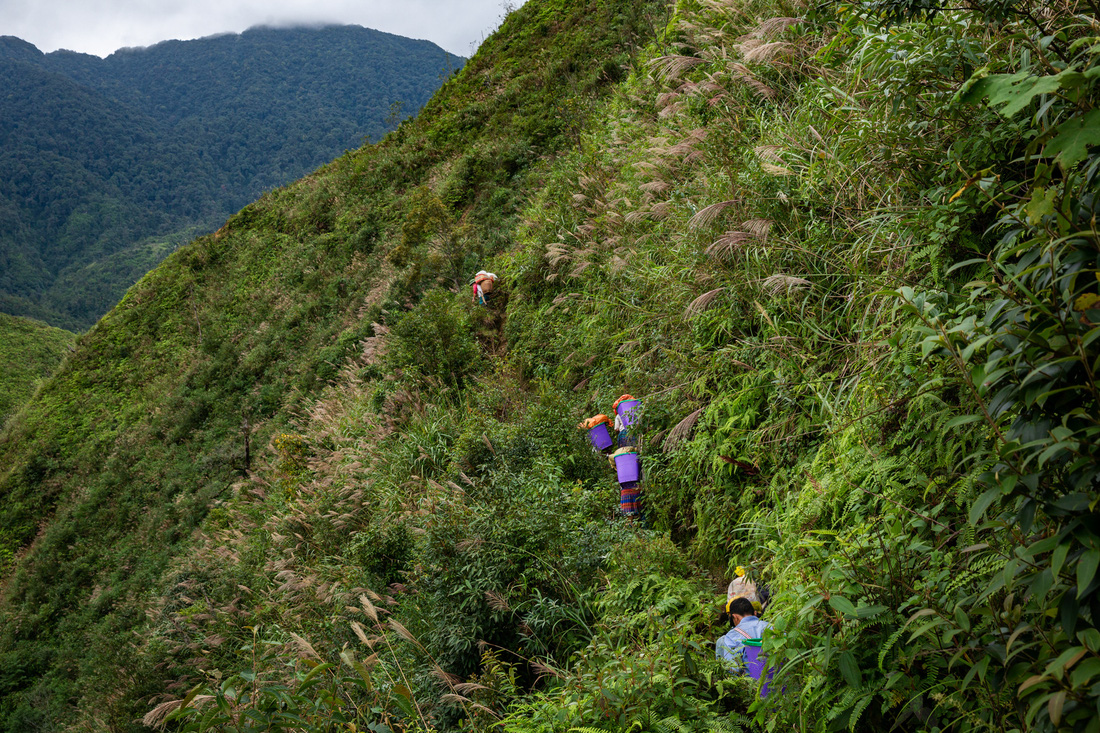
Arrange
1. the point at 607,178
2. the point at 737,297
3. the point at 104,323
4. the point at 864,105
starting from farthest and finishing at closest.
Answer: the point at 104,323, the point at 607,178, the point at 737,297, the point at 864,105

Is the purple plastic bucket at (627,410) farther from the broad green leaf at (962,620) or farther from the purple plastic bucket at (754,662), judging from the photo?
the broad green leaf at (962,620)

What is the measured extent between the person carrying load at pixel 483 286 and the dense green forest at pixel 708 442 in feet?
0.73

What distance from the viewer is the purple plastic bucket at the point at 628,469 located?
178 inches

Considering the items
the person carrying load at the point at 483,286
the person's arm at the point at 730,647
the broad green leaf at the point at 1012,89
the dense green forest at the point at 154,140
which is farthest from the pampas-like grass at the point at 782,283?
the dense green forest at the point at 154,140

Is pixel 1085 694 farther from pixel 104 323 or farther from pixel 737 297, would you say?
pixel 104 323

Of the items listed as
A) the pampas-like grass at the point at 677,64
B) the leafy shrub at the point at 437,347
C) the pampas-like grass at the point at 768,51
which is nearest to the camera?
the pampas-like grass at the point at 768,51

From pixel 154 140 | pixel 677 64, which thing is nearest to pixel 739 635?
pixel 677 64

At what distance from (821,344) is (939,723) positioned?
2339 mm

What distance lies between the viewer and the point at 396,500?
19.9 ft

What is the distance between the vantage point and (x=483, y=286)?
9023 millimetres

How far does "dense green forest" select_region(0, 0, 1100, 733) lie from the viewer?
1.56 m

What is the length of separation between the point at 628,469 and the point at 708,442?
31.3 inches

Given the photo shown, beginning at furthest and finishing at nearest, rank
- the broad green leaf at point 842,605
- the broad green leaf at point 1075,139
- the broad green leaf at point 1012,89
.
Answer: the broad green leaf at point 842,605
the broad green leaf at point 1012,89
the broad green leaf at point 1075,139

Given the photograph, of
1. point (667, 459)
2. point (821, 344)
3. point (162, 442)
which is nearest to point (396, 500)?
point (667, 459)
